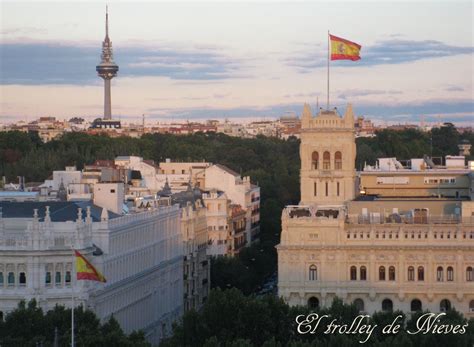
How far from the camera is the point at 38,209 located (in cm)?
11806

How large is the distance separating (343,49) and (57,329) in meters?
52.8

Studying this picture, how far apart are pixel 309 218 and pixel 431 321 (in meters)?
23.1

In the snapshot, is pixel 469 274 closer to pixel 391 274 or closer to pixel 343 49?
pixel 391 274

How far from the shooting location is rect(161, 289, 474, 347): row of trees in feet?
352

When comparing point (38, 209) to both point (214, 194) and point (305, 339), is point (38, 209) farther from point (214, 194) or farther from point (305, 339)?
point (214, 194)

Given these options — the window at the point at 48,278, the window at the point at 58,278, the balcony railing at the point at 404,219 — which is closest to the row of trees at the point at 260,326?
the window at the point at 58,278

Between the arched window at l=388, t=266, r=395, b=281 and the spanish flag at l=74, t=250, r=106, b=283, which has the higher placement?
the spanish flag at l=74, t=250, r=106, b=283

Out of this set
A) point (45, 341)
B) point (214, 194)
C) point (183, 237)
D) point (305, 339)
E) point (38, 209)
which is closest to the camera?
point (45, 341)

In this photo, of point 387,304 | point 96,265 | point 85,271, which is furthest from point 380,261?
point 85,271

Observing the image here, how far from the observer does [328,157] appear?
479 ft

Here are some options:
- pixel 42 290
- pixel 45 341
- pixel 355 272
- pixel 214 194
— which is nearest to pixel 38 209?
pixel 42 290

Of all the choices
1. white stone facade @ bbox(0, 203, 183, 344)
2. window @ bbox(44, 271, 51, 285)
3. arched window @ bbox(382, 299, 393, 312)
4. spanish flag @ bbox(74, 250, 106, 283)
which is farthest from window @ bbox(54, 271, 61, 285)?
arched window @ bbox(382, 299, 393, 312)

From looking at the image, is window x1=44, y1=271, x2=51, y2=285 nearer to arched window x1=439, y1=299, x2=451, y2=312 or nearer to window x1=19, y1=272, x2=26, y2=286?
window x1=19, y1=272, x2=26, y2=286

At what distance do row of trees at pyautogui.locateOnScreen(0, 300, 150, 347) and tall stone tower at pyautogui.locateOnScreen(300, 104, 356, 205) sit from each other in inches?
1623
